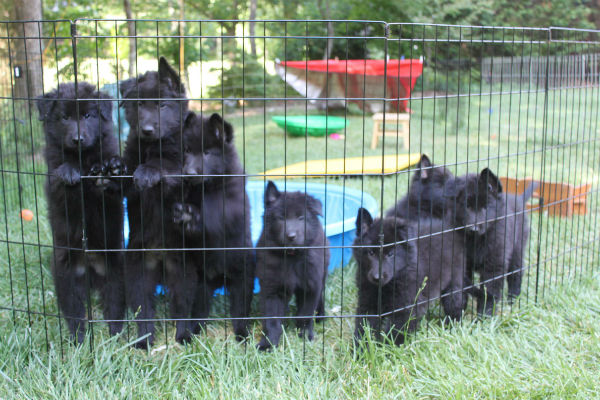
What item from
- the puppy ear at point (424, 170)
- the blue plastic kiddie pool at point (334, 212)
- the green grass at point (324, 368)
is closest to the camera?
the green grass at point (324, 368)

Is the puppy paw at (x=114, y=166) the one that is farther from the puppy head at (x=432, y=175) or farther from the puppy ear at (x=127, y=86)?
the puppy head at (x=432, y=175)

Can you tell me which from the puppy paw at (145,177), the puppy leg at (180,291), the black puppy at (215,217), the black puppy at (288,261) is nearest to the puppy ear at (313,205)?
the black puppy at (288,261)

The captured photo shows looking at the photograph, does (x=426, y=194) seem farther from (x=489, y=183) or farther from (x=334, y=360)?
(x=334, y=360)

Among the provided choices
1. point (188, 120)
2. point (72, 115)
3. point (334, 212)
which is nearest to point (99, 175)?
point (72, 115)

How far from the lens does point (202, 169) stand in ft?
11.3

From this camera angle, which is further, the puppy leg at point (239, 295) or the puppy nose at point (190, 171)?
the puppy leg at point (239, 295)

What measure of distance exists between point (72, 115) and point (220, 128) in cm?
87

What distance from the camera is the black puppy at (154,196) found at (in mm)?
3498

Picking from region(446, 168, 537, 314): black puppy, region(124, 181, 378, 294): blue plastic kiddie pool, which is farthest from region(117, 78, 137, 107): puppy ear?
region(446, 168, 537, 314): black puppy

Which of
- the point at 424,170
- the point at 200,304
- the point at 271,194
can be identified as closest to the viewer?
the point at 271,194

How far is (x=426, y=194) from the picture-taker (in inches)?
168

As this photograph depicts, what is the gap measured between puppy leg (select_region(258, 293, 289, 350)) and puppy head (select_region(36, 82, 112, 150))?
4.77 ft

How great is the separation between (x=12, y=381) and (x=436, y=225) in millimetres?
2676

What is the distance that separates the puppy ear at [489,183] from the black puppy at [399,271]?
467 millimetres
